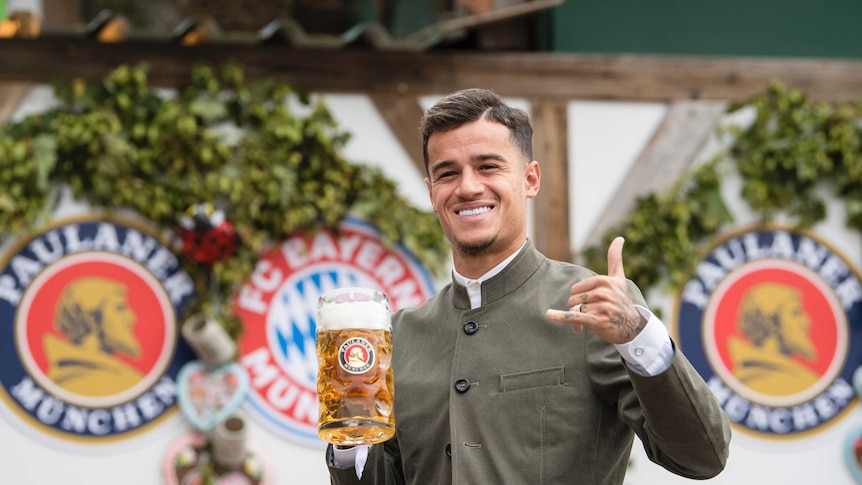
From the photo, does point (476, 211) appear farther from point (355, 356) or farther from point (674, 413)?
point (674, 413)

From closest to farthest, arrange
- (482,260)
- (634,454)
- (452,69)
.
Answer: (482,260)
(634,454)
(452,69)

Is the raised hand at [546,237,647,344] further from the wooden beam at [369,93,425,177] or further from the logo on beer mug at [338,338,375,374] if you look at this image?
the wooden beam at [369,93,425,177]

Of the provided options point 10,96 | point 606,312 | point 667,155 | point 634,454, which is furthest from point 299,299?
point 606,312

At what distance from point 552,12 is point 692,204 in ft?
3.92

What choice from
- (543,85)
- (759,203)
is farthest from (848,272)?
(543,85)

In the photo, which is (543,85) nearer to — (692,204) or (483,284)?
(692,204)

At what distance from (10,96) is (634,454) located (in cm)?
326

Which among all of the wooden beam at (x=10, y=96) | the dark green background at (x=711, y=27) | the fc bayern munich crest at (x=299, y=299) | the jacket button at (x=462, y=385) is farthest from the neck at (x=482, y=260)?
the dark green background at (x=711, y=27)

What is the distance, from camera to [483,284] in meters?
2.56

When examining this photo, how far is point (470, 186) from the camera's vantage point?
243 cm

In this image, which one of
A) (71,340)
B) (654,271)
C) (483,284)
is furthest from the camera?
(654,271)

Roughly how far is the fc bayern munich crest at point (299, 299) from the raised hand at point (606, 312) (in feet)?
11.0

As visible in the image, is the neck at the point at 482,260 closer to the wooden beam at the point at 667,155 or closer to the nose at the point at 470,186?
the nose at the point at 470,186

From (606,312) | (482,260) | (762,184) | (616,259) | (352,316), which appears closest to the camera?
(606,312)
